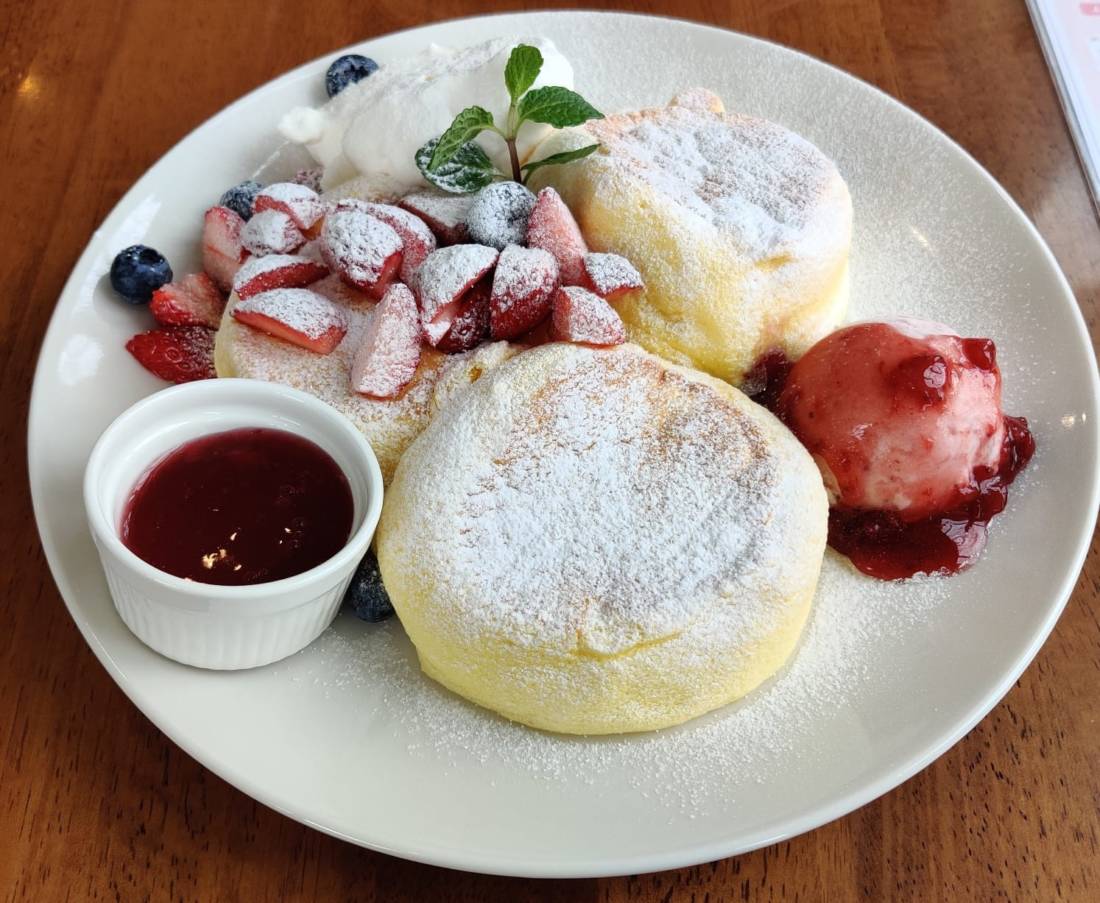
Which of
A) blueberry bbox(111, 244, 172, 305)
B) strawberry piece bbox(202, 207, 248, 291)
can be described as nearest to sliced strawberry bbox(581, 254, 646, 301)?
strawberry piece bbox(202, 207, 248, 291)

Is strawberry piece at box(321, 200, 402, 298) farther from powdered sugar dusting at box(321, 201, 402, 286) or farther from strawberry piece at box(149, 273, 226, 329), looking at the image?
strawberry piece at box(149, 273, 226, 329)

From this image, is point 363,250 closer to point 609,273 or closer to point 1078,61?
point 609,273

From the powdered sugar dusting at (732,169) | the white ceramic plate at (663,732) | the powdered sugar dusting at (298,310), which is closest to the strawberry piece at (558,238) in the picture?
the powdered sugar dusting at (732,169)

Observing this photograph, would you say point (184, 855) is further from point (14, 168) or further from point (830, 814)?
point (14, 168)

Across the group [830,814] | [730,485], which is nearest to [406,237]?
→ [730,485]

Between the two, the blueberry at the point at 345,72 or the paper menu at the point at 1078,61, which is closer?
the blueberry at the point at 345,72

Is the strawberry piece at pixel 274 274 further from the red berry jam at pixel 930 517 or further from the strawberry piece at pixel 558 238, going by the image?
the red berry jam at pixel 930 517
